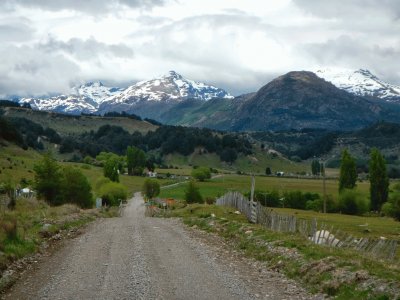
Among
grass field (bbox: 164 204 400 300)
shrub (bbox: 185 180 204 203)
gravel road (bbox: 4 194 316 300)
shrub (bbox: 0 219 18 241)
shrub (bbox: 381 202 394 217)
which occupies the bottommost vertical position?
shrub (bbox: 381 202 394 217)

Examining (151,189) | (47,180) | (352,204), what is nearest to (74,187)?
(47,180)

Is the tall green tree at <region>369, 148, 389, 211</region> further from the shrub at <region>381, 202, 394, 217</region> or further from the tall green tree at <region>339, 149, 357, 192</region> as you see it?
the shrub at <region>381, 202, 394, 217</region>

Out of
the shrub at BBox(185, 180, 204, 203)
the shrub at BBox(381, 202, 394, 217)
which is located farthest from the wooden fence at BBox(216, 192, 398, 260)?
the shrub at BBox(185, 180, 204, 203)

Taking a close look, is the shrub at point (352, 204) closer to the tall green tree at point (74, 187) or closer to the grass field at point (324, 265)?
the tall green tree at point (74, 187)

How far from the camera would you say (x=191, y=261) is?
25.1m

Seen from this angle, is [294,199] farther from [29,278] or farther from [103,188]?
[29,278]

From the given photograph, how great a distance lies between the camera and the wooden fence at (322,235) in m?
22.8

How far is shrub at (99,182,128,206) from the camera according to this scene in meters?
145

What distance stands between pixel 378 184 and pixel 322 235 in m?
120

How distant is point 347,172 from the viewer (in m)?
152

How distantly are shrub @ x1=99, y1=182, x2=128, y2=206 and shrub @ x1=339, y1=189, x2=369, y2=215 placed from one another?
62.6 metres

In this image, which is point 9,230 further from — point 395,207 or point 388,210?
point 388,210

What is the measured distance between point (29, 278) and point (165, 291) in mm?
6026

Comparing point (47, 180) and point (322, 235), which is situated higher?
point (47, 180)
